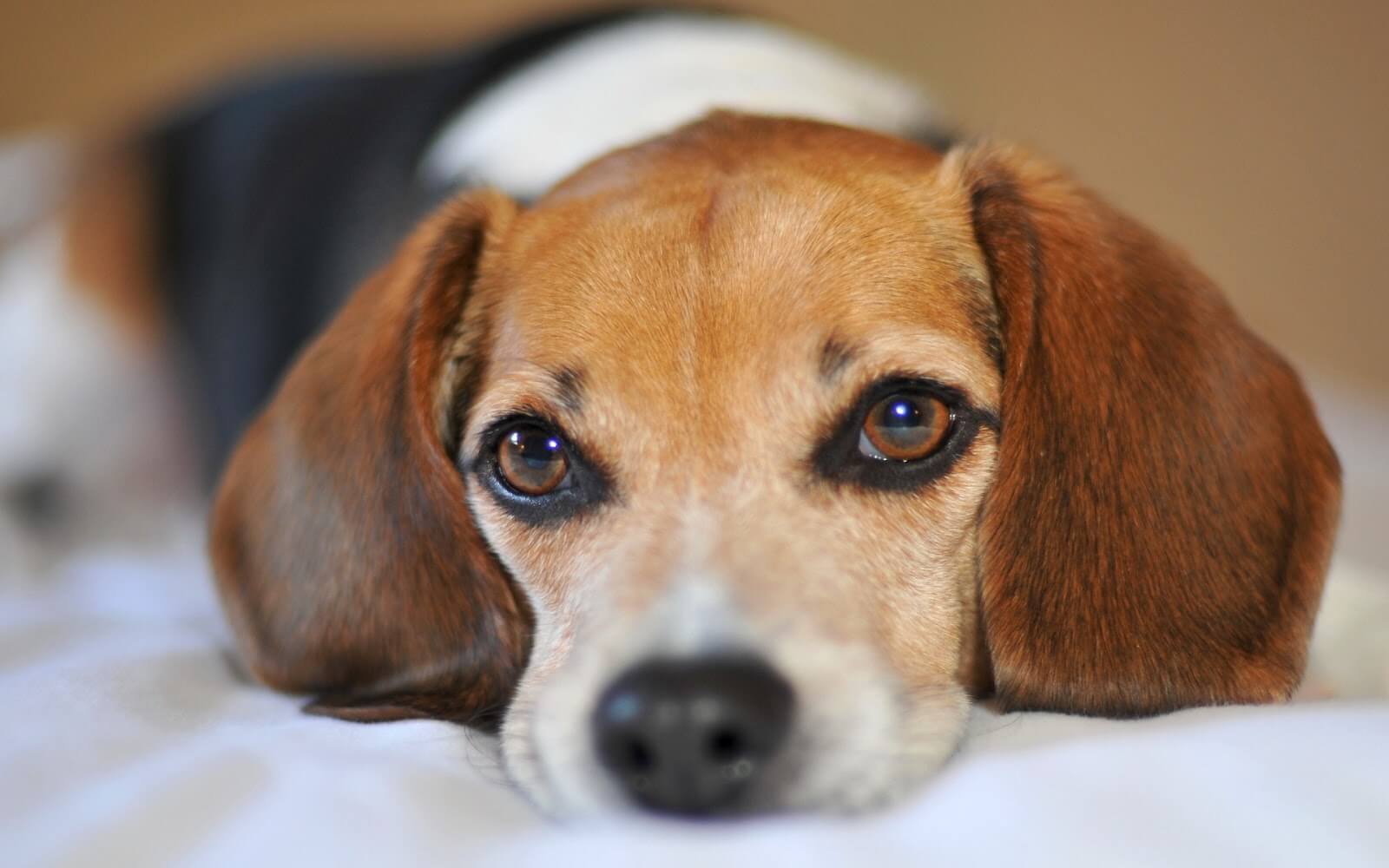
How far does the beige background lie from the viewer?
4.51 metres

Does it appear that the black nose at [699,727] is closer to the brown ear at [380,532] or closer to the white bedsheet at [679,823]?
the white bedsheet at [679,823]

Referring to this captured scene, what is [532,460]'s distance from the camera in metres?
1.61

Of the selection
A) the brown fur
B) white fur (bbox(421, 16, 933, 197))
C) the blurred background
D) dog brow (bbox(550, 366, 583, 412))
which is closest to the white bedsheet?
dog brow (bbox(550, 366, 583, 412))

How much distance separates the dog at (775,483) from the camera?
1247mm

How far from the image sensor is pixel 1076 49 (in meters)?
4.71

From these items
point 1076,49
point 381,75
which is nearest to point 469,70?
point 381,75

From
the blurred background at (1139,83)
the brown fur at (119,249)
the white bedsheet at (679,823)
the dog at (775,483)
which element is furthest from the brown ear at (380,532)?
the blurred background at (1139,83)

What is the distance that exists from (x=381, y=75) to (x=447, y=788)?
2.64 metres

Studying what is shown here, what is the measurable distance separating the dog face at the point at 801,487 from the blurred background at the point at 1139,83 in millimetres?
2997

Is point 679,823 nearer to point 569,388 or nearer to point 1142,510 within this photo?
point 569,388

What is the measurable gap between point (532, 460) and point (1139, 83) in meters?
3.97

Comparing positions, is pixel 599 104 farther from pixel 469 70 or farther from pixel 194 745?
pixel 194 745

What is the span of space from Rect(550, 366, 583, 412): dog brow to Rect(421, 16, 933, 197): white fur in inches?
28.5

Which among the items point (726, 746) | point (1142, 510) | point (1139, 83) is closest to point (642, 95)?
point (1142, 510)
